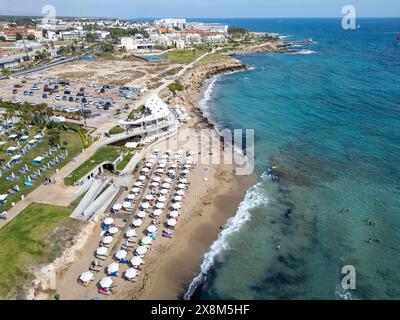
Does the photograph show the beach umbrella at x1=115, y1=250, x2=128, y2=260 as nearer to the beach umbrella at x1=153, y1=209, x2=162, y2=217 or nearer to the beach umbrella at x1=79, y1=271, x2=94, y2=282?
the beach umbrella at x1=79, y1=271, x2=94, y2=282

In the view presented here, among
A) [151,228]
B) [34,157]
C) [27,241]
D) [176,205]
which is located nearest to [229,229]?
[176,205]

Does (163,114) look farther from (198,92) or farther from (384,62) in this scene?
(384,62)

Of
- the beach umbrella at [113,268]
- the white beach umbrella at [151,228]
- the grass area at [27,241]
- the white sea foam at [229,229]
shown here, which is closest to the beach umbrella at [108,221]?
the grass area at [27,241]

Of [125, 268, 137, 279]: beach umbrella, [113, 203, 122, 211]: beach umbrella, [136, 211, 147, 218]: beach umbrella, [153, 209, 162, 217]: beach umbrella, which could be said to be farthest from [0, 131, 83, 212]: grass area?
[125, 268, 137, 279]: beach umbrella

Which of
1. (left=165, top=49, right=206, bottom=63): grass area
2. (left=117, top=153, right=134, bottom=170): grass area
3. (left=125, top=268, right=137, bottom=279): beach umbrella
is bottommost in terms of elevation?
(left=125, top=268, right=137, bottom=279): beach umbrella
